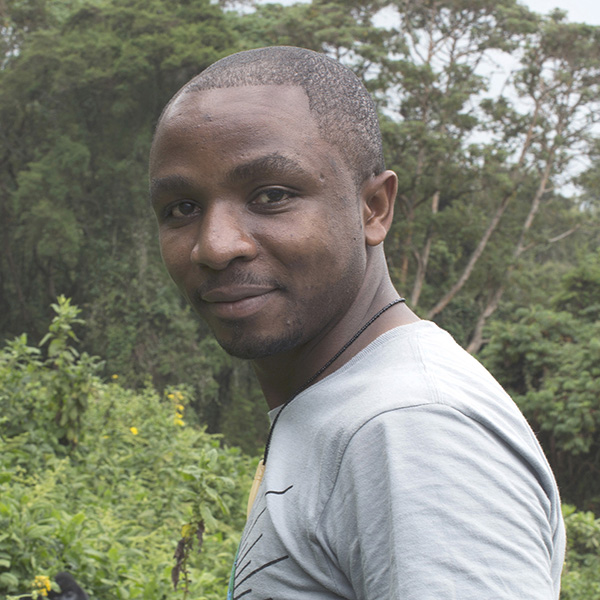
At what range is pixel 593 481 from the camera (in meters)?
9.48

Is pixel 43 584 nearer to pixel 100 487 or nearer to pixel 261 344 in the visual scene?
pixel 261 344

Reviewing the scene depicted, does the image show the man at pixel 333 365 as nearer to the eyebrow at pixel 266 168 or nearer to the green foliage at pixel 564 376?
the eyebrow at pixel 266 168

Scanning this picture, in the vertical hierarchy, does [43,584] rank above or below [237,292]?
below

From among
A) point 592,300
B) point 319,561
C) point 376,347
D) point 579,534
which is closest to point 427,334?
point 376,347

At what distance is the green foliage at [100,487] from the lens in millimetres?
2900

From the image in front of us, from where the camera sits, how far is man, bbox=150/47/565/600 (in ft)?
2.25

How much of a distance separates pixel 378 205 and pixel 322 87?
0.21m

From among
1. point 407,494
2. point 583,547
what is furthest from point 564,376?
point 407,494

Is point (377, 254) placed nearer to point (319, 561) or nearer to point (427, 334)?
point (427, 334)

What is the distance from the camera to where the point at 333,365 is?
1.07m

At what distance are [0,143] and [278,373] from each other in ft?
52.9

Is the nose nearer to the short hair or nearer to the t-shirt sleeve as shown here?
the short hair

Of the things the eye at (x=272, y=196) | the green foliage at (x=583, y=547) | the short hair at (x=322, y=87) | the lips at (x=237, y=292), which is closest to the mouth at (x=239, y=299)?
the lips at (x=237, y=292)

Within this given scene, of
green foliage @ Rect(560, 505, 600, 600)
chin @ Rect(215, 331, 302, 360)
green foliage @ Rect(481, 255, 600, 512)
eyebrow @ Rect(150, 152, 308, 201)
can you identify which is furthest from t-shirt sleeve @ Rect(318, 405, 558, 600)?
green foliage @ Rect(481, 255, 600, 512)
